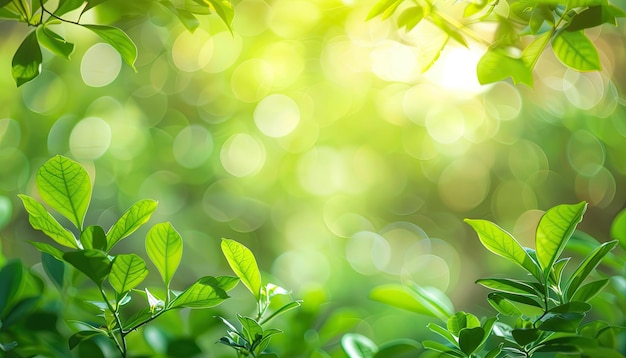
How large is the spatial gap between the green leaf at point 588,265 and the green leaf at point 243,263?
192 millimetres

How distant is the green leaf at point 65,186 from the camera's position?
0.32 meters

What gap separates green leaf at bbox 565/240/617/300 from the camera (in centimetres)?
32

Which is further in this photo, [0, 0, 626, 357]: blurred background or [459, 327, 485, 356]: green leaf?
[0, 0, 626, 357]: blurred background

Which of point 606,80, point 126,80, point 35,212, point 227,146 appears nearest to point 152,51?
point 126,80

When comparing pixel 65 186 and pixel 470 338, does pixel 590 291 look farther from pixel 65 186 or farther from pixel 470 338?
pixel 65 186

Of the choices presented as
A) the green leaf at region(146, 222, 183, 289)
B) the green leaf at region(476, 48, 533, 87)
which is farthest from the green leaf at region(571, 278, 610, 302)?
the green leaf at region(146, 222, 183, 289)

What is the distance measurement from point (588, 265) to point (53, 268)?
1.29ft

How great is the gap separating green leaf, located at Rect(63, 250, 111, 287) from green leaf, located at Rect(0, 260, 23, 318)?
0.16 m

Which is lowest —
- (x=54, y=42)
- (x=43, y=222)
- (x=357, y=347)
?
(x=357, y=347)

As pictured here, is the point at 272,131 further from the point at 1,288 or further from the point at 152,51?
the point at 1,288

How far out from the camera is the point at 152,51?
5.93 feet

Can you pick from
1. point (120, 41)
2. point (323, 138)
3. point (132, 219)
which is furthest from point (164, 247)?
point (323, 138)

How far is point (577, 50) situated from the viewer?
0.37 m

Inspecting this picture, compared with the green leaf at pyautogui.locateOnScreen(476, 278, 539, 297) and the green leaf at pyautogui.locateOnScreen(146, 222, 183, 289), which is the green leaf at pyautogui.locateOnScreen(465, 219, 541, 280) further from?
the green leaf at pyautogui.locateOnScreen(146, 222, 183, 289)
